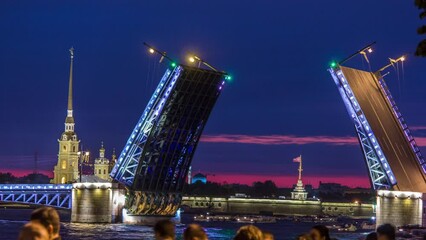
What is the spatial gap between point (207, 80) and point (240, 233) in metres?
53.6

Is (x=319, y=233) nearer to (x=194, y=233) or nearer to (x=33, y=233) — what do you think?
(x=194, y=233)

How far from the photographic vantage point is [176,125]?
65000mm

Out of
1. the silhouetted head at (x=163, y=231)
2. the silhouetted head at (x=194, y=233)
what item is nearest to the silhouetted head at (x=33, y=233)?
the silhouetted head at (x=163, y=231)

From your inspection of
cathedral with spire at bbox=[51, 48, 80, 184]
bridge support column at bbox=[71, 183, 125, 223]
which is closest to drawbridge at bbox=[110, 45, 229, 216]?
bridge support column at bbox=[71, 183, 125, 223]

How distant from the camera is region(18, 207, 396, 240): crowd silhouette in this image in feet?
→ 22.4

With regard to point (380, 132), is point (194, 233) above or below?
below

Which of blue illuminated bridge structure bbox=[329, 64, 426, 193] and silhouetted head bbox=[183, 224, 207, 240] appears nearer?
silhouetted head bbox=[183, 224, 207, 240]

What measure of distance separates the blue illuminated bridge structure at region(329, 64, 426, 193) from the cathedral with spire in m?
83.8

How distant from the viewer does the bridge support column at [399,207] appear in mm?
63844

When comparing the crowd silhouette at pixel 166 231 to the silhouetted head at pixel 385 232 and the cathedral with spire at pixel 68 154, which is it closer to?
the silhouetted head at pixel 385 232

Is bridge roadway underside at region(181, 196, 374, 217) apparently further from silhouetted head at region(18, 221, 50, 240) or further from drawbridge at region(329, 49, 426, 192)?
silhouetted head at region(18, 221, 50, 240)

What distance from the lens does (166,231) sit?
8.41m

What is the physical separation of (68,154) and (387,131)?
92.5 meters

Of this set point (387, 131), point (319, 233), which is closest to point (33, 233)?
point (319, 233)
